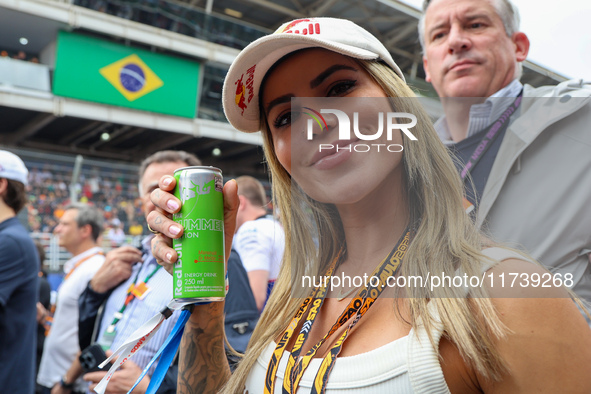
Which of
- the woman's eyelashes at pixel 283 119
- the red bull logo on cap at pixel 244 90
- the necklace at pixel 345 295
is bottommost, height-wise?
the necklace at pixel 345 295

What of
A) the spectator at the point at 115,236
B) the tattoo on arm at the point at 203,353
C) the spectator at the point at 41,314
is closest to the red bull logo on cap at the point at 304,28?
the tattoo on arm at the point at 203,353

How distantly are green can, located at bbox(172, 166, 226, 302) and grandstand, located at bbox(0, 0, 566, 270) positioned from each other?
9866 millimetres

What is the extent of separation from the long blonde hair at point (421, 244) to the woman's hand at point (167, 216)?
18cm

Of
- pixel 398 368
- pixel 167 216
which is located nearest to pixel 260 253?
pixel 167 216

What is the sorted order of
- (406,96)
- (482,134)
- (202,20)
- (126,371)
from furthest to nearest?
(202,20) → (126,371) → (482,134) → (406,96)

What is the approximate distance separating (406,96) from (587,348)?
0.62m

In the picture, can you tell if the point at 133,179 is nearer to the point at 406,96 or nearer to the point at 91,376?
the point at 91,376

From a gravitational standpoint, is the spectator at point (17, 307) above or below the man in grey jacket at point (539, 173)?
below

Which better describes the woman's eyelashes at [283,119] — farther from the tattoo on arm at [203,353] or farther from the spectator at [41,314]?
the spectator at [41,314]

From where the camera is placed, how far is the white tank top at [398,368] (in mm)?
793

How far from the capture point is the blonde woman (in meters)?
0.79

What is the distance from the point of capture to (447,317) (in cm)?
82

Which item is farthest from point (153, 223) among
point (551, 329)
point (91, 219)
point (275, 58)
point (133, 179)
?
point (133, 179)

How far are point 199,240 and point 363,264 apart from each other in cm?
41
